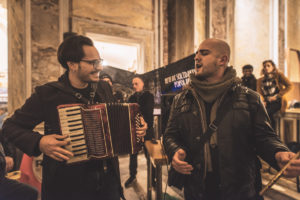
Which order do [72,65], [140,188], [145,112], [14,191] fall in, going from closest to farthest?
[72,65]
[14,191]
[140,188]
[145,112]

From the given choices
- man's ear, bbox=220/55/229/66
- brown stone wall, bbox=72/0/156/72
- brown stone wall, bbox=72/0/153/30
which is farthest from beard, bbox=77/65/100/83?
brown stone wall, bbox=72/0/153/30

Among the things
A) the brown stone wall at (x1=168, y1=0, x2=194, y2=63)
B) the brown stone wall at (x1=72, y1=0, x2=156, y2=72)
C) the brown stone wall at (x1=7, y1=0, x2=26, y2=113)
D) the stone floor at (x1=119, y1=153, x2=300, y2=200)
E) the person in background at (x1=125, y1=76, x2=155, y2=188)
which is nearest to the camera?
the stone floor at (x1=119, y1=153, x2=300, y2=200)

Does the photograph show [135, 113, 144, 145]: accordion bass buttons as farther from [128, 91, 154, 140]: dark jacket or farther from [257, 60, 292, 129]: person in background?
[257, 60, 292, 129]: person in background

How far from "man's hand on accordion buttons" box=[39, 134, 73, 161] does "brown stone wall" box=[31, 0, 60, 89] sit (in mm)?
3289

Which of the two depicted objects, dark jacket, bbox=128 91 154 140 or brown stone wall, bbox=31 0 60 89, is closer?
dark jacket, bbox=128 91 154 140

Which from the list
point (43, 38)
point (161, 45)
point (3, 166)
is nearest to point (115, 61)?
point (161, 45)

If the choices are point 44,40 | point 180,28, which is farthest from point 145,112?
point 180,28

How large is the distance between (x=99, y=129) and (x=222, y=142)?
961mm

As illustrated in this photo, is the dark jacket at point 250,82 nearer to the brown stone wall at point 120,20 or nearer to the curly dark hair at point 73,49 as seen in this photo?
the brown stone wall at point 120,20

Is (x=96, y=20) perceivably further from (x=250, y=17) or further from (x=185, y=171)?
(x=250, y=17)

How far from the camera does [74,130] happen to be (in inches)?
49.3

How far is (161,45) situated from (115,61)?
4.69m

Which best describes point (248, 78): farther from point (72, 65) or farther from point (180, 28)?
point (72, 65)

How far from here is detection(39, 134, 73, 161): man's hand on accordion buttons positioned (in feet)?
3.85
